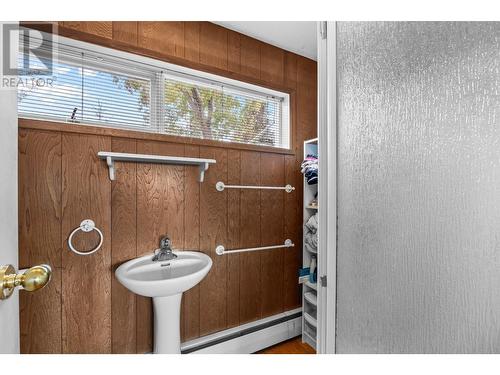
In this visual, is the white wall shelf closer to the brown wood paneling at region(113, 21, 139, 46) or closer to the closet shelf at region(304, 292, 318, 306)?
the brown wood paneling at region(113, 21, 139, 46)

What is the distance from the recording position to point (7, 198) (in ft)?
2.15

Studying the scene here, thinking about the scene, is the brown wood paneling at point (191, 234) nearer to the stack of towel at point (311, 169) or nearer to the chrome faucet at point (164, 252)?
the chrome faucet at point (164, 252)

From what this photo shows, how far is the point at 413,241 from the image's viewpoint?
0.59 metres

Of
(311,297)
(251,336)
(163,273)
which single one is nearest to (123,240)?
(163,273)

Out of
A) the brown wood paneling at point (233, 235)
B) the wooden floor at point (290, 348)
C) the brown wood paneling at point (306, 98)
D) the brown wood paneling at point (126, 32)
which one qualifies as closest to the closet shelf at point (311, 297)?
the wooden floor at point (290, 348)

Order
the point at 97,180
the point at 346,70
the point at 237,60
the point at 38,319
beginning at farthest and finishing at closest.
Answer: the point at 237,60
the point at 97,180
the point at 38,319
the point at 346,70

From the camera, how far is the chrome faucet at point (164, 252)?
4.80 ft

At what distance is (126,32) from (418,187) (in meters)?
1.67

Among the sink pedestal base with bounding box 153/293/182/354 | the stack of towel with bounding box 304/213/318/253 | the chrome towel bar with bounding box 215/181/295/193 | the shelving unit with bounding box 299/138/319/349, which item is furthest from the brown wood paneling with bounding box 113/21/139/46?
the stack of towel with bounding box 304/213/318/253

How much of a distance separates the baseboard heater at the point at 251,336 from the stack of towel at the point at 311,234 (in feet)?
1.90
